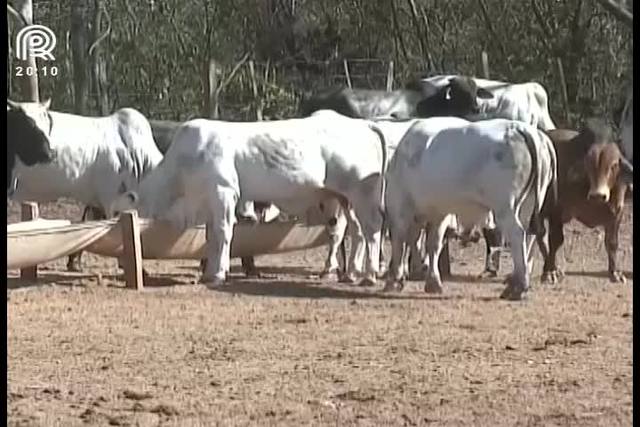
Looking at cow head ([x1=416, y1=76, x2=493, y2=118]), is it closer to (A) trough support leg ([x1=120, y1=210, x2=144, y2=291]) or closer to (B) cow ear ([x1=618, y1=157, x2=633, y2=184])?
(B) cow ear ([x1=618, y1=157, x2=633, y2=184])

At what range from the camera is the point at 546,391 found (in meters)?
6.41

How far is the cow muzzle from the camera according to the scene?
11320mm

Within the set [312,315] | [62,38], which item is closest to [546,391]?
[312,315]

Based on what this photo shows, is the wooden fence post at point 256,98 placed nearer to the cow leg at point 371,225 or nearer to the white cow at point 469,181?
the cow leg at point 371,225

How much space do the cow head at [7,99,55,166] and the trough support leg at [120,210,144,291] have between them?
2.21m

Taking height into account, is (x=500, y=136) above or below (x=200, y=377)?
above

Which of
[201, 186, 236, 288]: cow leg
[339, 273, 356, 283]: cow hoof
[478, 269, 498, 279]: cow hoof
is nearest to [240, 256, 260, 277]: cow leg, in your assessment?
[201, 186, 236, 288]: cow leg

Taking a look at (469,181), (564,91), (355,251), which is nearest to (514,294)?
(469,181)

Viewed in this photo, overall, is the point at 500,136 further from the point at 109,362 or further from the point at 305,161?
the point at 109,362

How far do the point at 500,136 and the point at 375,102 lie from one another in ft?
18.8

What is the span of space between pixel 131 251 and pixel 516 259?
2943 mm

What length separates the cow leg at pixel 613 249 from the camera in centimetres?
1148

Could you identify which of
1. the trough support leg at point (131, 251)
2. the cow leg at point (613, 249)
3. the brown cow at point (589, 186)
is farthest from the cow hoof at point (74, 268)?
the cow leg at point (613, 249)

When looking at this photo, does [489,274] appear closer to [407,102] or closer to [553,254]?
[553,254]
